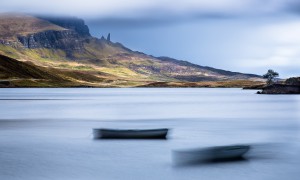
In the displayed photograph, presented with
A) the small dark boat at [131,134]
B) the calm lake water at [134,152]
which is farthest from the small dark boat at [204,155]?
the small dark boat at [131,134]

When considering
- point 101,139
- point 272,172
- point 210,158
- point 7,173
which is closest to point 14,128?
point 101,139

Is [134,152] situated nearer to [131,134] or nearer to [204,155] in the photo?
[131,134]

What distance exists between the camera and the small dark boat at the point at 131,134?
5403cm

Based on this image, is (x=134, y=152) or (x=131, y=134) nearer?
(x=134, y=152)

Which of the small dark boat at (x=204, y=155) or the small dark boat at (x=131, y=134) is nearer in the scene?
the small dark boat at (x=204, y=155)

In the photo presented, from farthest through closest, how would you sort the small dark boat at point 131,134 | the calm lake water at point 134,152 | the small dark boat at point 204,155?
the small dark boat at point 131,134
the small dark boat at point 204,155
the calm lake water at point 134,152

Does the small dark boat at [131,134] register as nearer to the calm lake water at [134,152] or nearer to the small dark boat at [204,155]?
the calm lake water at [134,152]

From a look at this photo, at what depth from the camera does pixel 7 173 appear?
3569 centimetres

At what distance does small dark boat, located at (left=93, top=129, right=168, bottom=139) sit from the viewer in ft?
177

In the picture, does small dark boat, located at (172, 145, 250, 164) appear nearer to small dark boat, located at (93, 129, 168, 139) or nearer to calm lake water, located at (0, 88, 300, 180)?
calm lake water, located at (0, 88, 300, 180)

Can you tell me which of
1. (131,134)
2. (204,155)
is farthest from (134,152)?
(204,155)

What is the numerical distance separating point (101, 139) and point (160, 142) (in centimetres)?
721

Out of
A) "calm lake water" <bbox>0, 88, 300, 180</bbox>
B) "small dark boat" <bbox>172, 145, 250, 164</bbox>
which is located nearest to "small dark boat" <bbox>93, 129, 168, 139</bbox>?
"calm lake water" <bbox>0, 88, 300, 180</bbox>

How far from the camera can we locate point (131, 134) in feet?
178
